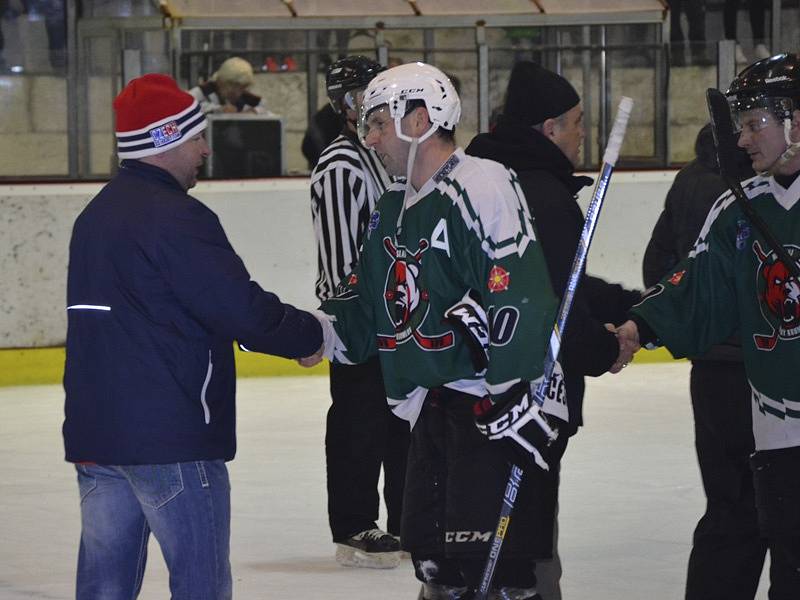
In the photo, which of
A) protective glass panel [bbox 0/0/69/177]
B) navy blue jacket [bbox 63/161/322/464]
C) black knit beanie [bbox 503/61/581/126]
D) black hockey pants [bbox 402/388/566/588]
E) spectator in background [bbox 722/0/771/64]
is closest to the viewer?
navy blue jacket [bbox 63/161/322/464]

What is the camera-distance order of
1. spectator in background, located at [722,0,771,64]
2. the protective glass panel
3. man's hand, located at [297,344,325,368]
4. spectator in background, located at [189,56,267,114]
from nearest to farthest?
man's hand, located at [297,344,325,368] < the protective glass panel < spectator in background, located at [189,56,267,114] < spectator in background, located at [722,0,771,64]

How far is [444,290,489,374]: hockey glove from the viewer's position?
8.91 feet

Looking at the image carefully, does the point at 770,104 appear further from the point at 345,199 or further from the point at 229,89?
the point at 229,89

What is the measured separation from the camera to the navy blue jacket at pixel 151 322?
2.66 m

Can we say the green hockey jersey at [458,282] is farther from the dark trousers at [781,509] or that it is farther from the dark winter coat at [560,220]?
the dark trousers at [781,509]

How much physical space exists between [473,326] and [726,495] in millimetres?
967

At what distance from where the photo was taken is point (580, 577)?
409cm

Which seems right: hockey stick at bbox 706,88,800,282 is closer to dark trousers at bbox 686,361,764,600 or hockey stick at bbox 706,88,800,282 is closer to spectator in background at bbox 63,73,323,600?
dark trousers at bbox 686,361,764,600

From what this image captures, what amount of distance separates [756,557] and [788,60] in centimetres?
108

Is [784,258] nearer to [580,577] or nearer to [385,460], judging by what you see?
[580,577]

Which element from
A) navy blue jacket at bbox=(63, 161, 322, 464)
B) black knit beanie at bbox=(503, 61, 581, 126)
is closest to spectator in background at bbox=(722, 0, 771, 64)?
black knit beanie at bbox=(503, 61, 581, 126)

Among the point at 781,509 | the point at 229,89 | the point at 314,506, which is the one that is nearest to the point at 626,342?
the point at 781,509

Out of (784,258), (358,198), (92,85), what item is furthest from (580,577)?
(92,85)

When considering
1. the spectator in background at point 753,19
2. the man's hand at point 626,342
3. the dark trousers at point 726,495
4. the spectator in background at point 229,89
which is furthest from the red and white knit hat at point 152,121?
the spectator in background at point 753,19
